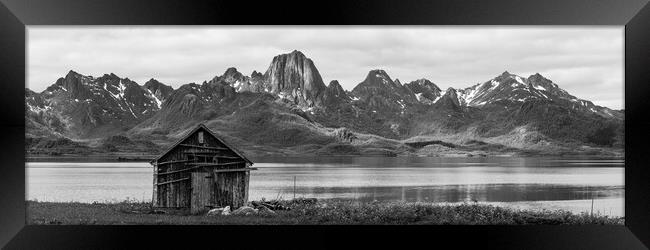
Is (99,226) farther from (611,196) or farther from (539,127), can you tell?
(539,127)

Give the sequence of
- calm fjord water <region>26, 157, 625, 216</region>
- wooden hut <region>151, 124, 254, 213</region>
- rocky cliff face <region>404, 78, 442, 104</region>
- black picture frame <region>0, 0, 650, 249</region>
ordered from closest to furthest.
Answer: black picture frame <region>0, 0, 650, 249</region> → wooden hut <region>151, 124, 254, 213</region> → calm fjord water <region>26, 157, 625, 216</region> → rocky cliff face <region>404, 78, 442, 104</region>

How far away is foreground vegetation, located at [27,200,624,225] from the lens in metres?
20.7

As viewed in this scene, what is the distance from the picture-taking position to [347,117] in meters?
130

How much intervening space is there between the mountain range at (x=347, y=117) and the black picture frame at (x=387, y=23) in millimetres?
84772

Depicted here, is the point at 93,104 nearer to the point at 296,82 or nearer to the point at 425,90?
the point at 296,82

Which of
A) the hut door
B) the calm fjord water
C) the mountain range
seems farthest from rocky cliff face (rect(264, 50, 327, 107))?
the hut door

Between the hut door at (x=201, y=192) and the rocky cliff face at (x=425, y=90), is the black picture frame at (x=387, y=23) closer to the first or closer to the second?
the hut door at (x=201, y=192)

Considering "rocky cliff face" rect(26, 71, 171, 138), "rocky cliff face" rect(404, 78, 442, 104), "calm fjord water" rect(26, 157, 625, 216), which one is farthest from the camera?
"rocky cliff face" rect(404, 78, 442, 104)

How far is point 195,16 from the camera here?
48.3 ft

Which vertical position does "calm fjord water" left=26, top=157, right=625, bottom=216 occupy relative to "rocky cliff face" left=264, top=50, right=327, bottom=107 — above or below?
below

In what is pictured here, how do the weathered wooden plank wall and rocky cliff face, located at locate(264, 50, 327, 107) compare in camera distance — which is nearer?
the weathered wooden plank wall

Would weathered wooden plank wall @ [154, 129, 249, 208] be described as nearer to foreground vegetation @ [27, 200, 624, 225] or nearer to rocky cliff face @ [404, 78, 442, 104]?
foreground vegetation @ [27, 200, 624, 225]

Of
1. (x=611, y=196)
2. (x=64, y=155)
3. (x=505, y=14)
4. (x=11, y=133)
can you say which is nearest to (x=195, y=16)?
(x=11, y=133)

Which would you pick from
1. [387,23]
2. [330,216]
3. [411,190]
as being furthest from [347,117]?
[387,23]
